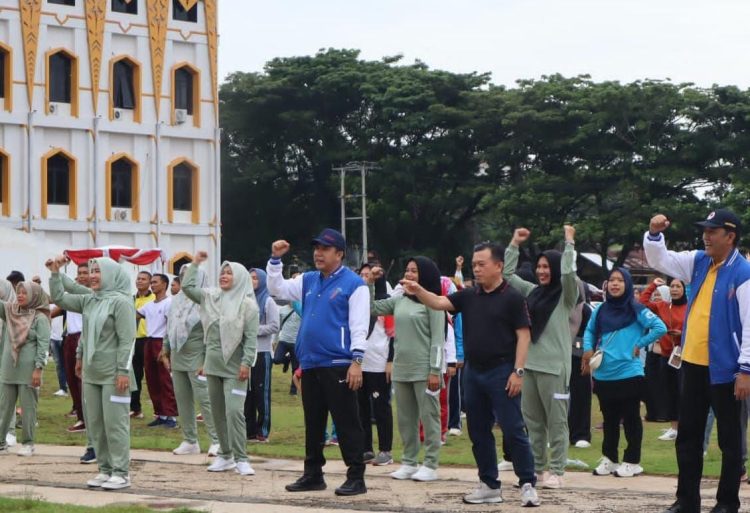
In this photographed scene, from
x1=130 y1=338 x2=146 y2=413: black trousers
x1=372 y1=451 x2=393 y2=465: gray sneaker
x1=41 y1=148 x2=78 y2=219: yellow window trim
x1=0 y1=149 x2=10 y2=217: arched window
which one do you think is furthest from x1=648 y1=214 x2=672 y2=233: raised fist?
x1=41 y1=148 x2=78 y2=219: yellow window trim

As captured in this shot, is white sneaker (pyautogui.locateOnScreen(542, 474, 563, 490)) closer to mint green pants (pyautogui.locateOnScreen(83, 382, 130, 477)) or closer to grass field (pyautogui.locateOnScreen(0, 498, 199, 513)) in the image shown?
grass field (pyautogui.locateOnScreen(0, 498, 199, 513))

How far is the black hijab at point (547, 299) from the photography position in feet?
39.6

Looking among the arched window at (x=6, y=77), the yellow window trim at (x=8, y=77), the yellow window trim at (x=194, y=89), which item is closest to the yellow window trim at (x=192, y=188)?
the yellow window trim at (x=194, y=89)

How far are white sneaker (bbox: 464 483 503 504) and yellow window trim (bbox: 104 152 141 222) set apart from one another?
124ft

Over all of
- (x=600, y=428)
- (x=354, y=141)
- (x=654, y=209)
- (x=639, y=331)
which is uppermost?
(x=354, y=141)

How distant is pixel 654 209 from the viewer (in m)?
48.6

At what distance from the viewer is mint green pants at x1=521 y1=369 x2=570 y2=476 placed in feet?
39.3

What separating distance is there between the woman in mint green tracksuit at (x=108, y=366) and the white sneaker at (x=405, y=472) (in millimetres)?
A: 2352

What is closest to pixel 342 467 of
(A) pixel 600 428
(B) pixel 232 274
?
(B) pixel 232 274

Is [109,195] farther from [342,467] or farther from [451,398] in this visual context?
[342,467]

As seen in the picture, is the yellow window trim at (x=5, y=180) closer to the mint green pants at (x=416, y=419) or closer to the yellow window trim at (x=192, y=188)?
the yellow window trim at (x=192, y=188)

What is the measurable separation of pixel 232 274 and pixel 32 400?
2.91m

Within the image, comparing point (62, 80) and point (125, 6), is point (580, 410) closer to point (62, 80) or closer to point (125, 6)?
point (62, 80)

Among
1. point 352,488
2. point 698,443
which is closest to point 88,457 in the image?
point 352,488
